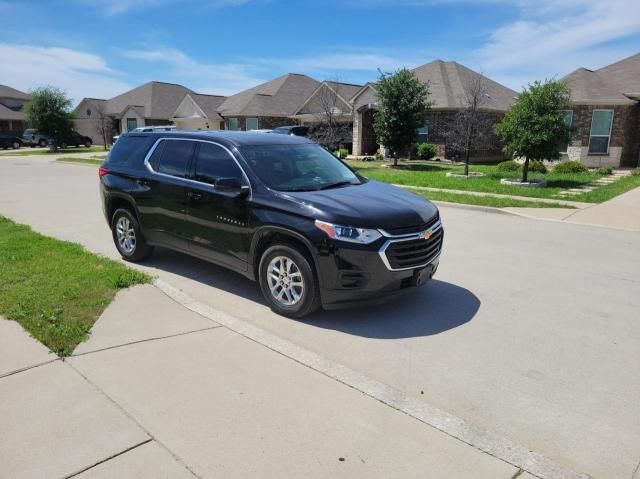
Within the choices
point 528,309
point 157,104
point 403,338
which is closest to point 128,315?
point 403,338

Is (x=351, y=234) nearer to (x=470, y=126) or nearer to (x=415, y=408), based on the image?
(x=415, y=408)

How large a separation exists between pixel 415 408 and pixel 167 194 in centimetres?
411

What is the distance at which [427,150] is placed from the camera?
26750mm

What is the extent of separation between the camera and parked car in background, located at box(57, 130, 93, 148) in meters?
46.1

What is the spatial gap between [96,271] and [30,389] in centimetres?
277

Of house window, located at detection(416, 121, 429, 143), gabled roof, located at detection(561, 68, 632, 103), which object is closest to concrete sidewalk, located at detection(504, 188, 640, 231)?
gabled roof, located at detection(561, 68, 632, 103)

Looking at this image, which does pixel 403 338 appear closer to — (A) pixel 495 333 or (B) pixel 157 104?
(A) pixel 495 333

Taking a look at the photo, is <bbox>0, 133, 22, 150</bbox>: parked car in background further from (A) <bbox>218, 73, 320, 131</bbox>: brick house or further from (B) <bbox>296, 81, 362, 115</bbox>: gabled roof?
(B) <bbox>296, 81, 362, 115</bbox>: gabled roof

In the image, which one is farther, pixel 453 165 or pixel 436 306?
pixel 453 165

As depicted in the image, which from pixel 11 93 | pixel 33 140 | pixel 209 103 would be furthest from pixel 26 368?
pixel 11 93

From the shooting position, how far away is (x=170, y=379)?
375cm

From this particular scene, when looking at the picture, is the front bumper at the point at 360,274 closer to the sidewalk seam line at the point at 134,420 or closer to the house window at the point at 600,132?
the sidewalk seam line at the point at 134,420

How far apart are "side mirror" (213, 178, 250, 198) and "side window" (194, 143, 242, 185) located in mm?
229

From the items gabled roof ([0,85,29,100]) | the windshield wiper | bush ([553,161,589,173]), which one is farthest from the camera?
gabled roof ([0,85,29,100])
